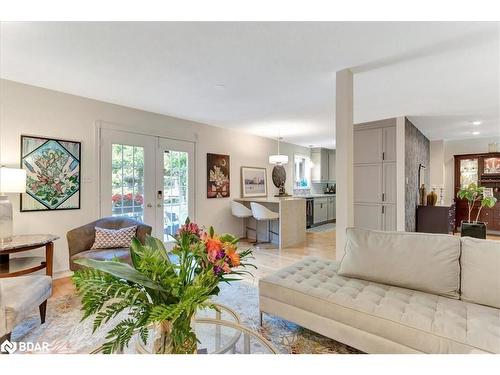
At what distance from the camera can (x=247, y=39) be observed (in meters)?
2.11

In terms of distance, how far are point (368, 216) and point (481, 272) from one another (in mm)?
3268

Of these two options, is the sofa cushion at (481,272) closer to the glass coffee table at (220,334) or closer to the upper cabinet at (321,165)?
the glass coffee table at (220,334)

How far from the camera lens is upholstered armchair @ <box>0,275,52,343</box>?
5.67ft

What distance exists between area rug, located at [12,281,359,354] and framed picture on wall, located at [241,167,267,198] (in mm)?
3502

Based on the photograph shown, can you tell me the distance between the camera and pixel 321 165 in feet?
27.0

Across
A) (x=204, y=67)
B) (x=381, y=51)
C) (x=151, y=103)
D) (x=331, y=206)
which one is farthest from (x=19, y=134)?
(x=331, y=206)

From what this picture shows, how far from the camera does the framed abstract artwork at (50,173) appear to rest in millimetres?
3098

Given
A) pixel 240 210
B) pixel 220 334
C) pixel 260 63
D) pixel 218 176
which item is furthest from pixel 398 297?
pixel 218 176

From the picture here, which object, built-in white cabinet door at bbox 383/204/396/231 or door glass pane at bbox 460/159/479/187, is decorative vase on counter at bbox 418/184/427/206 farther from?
door glass pane at bbox 460/159/479/187

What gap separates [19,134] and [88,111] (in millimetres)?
819

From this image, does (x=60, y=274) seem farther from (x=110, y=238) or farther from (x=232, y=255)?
(x=232, y=255)

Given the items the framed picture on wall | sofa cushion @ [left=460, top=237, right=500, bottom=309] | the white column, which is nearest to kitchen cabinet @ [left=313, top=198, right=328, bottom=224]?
the framed picture on wall

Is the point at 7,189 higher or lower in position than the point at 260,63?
lower

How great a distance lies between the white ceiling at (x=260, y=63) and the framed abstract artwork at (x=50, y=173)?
69 cm
